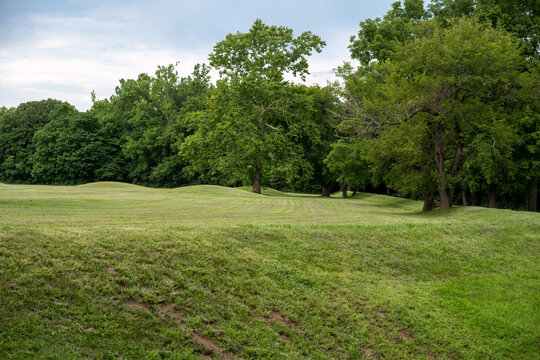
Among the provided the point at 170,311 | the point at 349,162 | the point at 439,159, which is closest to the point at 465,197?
the point at 349,162

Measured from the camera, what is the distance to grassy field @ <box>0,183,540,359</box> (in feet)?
18.5

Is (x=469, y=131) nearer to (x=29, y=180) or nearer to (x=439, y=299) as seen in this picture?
(x=439, y=299)

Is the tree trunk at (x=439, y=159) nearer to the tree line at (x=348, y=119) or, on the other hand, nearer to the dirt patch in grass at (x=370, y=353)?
the tree line at (x=348, y=119)

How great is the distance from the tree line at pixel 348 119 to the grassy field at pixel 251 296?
13566mm

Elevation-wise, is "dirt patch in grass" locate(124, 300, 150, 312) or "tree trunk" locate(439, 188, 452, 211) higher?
"tree trunk" locate(439, 188, 452, 211)

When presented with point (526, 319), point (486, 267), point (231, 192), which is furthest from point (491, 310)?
point (231, 192)

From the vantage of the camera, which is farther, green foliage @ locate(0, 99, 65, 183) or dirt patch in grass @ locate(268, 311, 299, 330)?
green foliage @ locate(0, 99, 65, 183)

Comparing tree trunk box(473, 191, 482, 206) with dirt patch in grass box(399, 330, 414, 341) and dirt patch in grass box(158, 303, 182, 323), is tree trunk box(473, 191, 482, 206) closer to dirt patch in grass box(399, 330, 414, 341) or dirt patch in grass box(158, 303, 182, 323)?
dirt patch in grass box(399, 330, 414, 341)

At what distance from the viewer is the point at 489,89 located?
2388 centimetres

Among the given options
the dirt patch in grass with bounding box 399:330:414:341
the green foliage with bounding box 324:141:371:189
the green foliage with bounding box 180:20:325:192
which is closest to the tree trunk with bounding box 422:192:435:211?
the green foliage with bounding box 324:141:371:189

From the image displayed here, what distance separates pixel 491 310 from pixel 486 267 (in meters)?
3.05

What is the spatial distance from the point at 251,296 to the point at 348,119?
70.4 feet

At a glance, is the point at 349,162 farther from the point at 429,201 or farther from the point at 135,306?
the point at 135,306

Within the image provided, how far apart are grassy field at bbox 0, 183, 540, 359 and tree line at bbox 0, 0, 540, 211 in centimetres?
1357
